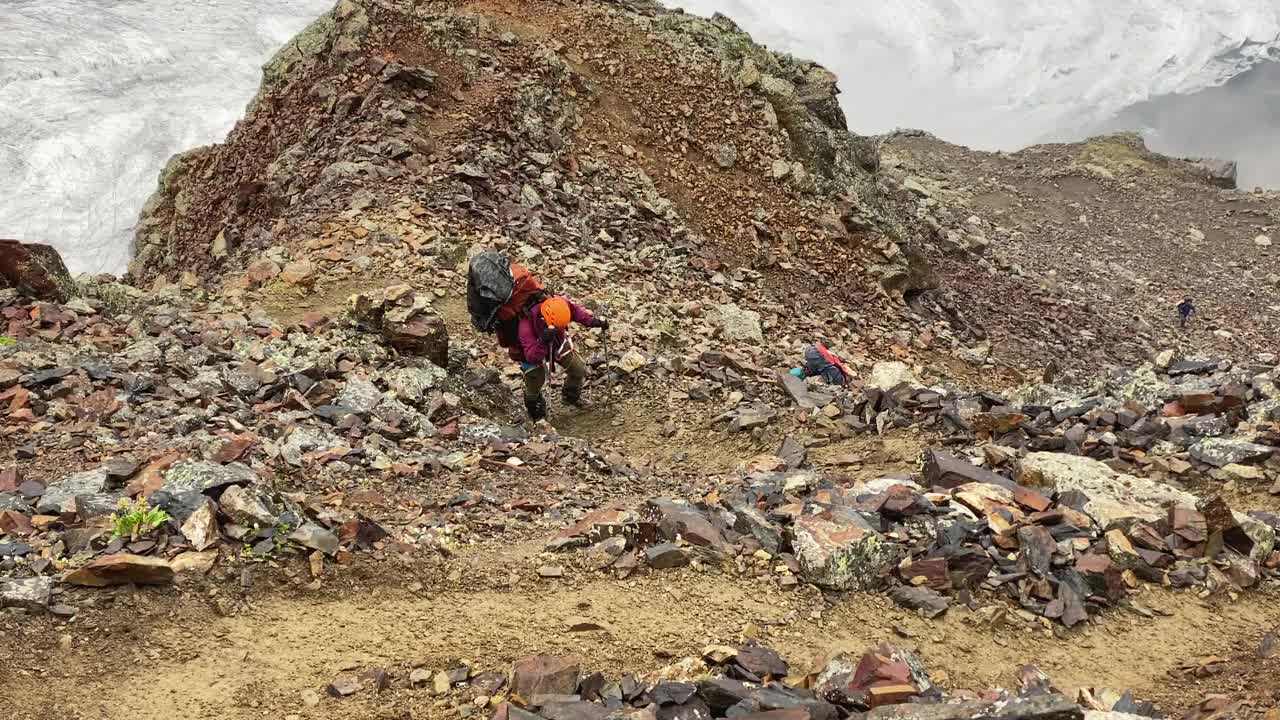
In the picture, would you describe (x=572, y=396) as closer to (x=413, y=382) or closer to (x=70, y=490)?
(x=413, y=382)

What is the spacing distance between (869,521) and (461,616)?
3198mm

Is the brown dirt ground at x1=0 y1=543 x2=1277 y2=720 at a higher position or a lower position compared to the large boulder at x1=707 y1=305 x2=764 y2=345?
lower

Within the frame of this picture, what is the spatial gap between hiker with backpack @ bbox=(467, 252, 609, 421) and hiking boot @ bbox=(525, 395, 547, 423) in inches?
1.0

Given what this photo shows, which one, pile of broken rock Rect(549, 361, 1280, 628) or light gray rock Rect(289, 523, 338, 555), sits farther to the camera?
pile of broken rock Rect(549, 361, 1280, 628)

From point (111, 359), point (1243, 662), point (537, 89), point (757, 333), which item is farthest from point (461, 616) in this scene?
point (537, 89)

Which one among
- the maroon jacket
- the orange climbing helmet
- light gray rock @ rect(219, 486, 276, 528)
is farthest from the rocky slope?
the orange climbing helmet

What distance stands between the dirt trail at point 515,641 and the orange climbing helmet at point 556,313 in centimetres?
413

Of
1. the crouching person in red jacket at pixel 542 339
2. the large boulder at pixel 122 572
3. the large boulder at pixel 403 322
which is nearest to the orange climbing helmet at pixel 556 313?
the crouching person in red jacket at pixel 542 339

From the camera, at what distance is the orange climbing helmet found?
31.3 feet

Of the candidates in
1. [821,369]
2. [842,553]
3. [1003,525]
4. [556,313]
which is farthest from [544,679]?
[821,369]

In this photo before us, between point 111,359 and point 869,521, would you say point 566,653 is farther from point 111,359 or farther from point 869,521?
point 111,359

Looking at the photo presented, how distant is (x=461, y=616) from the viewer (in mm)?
5418

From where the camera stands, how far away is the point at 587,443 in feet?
30.8

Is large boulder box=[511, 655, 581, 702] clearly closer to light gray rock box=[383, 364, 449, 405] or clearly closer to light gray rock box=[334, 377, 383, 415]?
light gray rock box=[334, 377, 383, 415]
